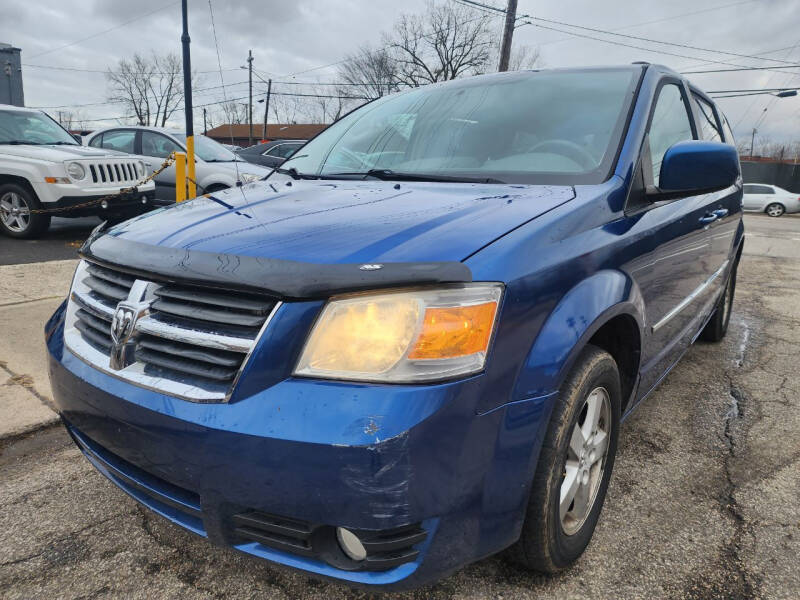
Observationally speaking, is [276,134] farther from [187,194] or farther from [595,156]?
[595,156]

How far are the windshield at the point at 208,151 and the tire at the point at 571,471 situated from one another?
8.55m

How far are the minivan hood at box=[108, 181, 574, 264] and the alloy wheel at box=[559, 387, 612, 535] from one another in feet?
2.03

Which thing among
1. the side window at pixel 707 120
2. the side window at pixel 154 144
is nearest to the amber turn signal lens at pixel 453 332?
the side window at pixel 707 120

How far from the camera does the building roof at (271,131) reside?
202 ft

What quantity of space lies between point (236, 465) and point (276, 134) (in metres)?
68.0

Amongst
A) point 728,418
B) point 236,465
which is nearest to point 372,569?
point 236,465

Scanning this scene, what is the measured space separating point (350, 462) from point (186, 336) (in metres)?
0.52

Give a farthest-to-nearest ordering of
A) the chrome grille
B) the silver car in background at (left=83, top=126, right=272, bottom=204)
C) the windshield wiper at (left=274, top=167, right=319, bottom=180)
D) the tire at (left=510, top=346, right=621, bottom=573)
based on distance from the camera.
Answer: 1. the silver car in background at (left=83, top=126, right=272, bottom=204)
2. the chrome grille
3. the windshield wiper at (left=274, top=167, right=319, bottom=180)
4. the tire at (left=510, top=346, right=621, bottom=573)

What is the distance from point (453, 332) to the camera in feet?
4.40

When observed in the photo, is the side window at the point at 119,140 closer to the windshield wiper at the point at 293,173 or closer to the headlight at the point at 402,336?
the windshield wiper at the point at 293,173

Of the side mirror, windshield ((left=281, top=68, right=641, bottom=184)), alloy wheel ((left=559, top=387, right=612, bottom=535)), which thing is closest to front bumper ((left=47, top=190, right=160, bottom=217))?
windshield ((left=281, top=68, right=641, bottom=184))

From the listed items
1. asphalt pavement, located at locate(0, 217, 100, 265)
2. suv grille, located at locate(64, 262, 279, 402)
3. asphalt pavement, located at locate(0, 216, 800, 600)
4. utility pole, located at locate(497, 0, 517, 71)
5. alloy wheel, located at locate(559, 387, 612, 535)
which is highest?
utility pole, located at locate(497, 0, 517, 71)

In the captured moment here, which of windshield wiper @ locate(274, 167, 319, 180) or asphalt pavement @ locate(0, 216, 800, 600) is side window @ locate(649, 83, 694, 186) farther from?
windshield wiper @ locate(274, 167, 319, 180)

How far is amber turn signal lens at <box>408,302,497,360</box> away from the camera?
1.33 meters
